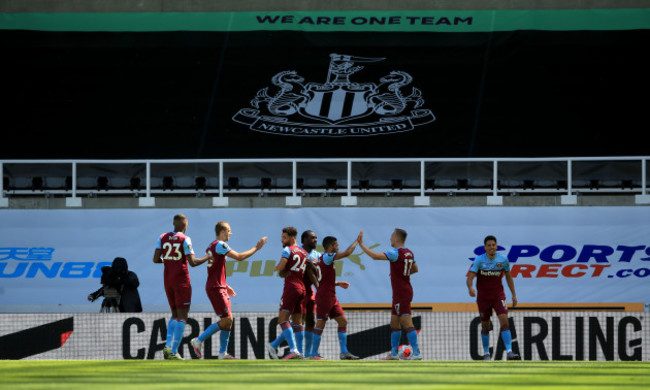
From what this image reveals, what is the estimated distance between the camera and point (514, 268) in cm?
Result: 2259

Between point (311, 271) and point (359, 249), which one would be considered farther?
point (359, 249)

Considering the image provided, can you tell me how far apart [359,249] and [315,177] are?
2.70m

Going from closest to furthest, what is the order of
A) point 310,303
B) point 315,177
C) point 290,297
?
point 290,297 → point 310,303 → point 315,177

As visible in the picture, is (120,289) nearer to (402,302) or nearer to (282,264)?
(282,264)

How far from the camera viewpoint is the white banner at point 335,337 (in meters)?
17.8

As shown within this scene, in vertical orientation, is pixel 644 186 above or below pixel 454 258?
above

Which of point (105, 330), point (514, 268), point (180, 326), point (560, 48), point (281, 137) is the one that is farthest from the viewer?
point (560, 48)

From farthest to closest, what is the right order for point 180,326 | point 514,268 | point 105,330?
point 514,268 < point 105,330 < point 180,326

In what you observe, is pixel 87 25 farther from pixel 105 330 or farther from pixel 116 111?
pixel 105 330

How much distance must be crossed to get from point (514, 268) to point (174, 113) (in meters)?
9.96

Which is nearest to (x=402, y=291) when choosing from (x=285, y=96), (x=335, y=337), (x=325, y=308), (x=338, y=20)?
(x=325, y=308)

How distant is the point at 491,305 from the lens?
15.9 m

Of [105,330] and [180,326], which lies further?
[105,330]

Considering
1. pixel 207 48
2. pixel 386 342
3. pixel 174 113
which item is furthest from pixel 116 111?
pixel 386 342
